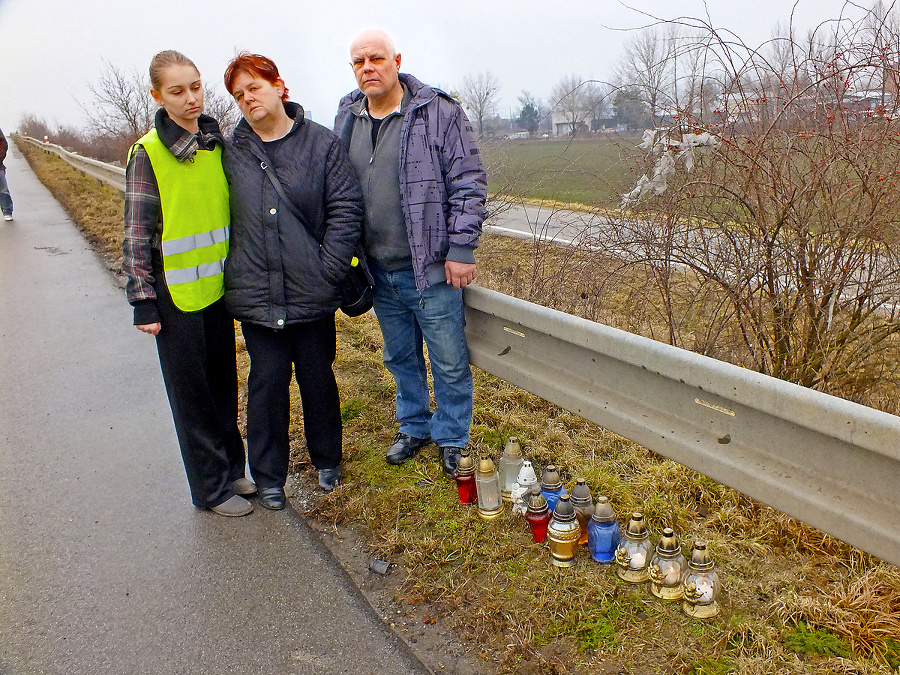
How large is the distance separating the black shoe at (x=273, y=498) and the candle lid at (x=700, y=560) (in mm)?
1848

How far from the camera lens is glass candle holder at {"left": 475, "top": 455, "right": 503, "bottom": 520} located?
307 cm

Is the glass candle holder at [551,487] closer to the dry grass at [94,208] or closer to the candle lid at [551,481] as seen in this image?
the candle lid at [551,481]

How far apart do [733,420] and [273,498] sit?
82.4 inches

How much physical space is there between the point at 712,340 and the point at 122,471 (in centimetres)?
322

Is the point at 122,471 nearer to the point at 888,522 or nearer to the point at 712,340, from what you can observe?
→ the point at 712,340

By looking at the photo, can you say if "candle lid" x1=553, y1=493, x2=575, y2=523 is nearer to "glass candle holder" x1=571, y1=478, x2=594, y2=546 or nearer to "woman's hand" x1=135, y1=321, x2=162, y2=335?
"glass candle holder" x1=571, y1=478, x2=594, y2=546

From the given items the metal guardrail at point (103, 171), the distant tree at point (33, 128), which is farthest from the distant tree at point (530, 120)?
the distant tree at point (33, 128)

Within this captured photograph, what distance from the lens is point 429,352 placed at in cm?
355

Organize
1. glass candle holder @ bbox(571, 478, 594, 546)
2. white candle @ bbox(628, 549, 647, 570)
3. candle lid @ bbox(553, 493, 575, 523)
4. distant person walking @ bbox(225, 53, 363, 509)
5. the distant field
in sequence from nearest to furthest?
white candle @ bbox(628, 549, 647, 570)
candle lid @ bbox(553, 493, 575, 523)
glass candle holder @ bbox(571, 478, 594, 546)
distant person walking @ bbox(225, 53, 363, 509)
the distant field

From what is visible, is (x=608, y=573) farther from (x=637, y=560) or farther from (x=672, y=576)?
(x=672, y=576)

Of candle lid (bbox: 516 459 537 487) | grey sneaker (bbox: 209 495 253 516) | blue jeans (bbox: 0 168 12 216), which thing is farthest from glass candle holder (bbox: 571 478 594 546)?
blue jeans (bbox: 0 168 12 216)

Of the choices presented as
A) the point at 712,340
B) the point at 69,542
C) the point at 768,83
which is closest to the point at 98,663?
the point at 69,542

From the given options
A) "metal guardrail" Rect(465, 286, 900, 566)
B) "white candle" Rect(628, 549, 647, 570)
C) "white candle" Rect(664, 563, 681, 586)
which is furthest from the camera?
"white candle" Rect(628, 549, 647, 570)

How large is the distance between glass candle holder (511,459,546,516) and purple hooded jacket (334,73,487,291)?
38.4 inches
